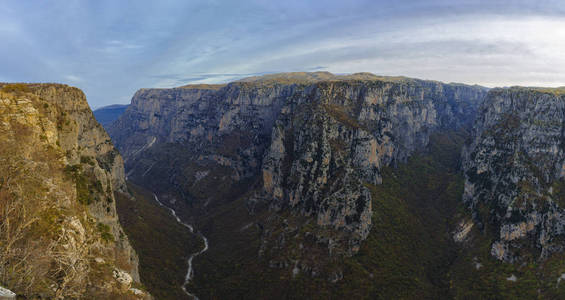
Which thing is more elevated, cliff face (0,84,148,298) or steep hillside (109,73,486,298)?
cliff face (0,84,148,298)

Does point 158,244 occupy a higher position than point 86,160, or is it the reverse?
point 86,160

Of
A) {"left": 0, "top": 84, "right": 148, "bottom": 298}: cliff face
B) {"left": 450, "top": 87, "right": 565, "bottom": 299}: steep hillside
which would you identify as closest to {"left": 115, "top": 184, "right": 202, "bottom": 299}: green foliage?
{"left": 0, "top": 84, "right": 148, "bottom": 298}: cliff face

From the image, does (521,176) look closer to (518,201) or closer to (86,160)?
(518,201)

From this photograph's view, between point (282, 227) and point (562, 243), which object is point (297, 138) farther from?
point (562, 243)

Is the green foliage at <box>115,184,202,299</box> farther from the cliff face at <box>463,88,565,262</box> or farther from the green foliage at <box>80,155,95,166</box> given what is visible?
the cliff face at <box>463,88,565,262</box>

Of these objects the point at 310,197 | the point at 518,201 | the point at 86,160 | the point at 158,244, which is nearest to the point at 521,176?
the point at 518,201

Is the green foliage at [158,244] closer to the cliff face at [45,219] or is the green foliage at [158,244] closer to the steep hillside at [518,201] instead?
the cliff face at [45,219]

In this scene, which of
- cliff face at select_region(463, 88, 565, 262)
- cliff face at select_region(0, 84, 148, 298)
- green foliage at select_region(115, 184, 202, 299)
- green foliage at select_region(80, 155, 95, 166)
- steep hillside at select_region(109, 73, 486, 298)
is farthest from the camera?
steep hillside at select_region(109, 73, 486, 298)

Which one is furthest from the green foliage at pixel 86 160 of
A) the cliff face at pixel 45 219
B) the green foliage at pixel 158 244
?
the green foliage at pixel 158 244
